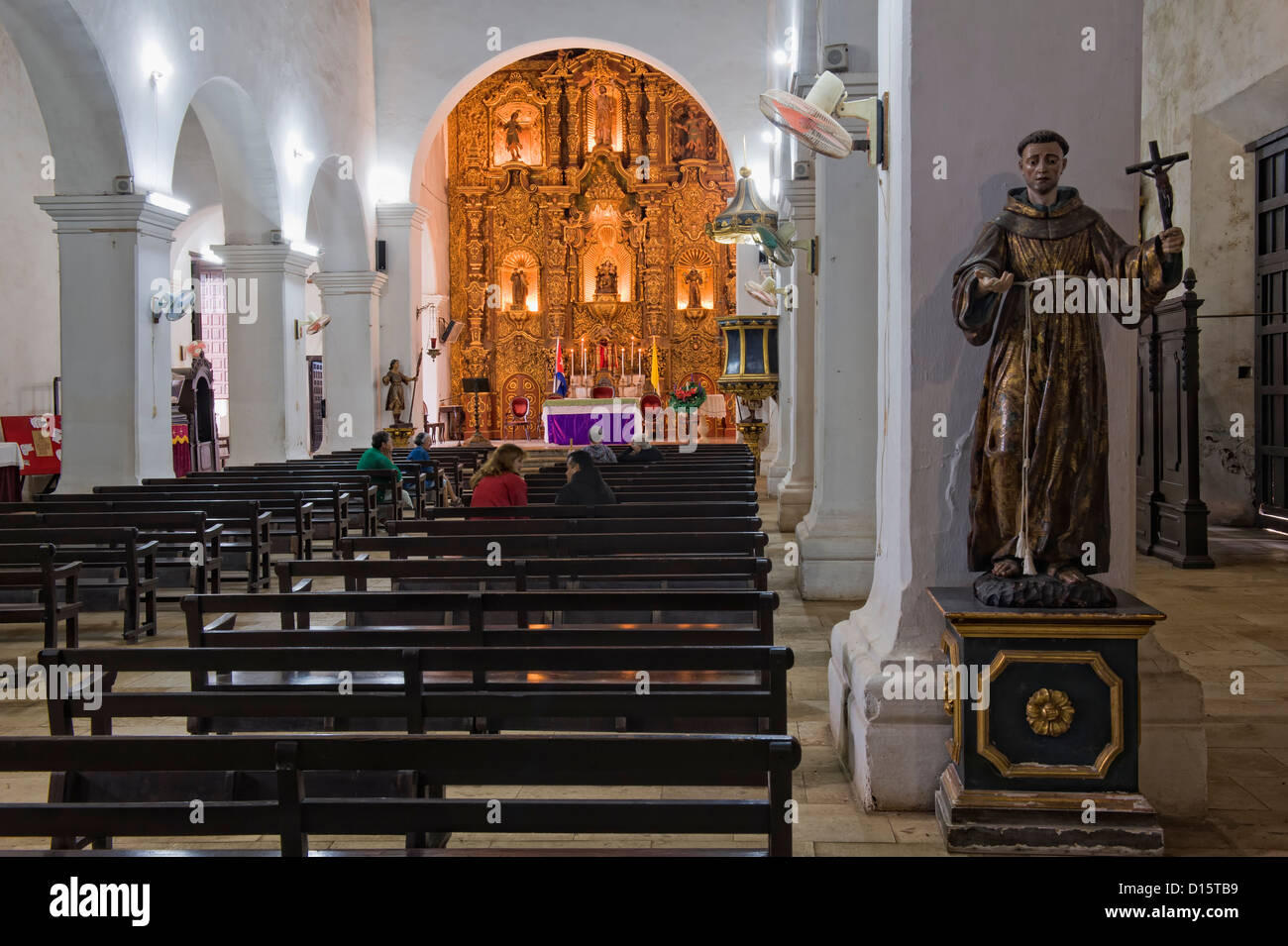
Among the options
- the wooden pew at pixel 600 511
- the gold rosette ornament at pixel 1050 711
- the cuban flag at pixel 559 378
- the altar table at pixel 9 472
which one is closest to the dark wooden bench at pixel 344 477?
the wooden pew at pixel 600 511

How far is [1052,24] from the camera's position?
398 cm

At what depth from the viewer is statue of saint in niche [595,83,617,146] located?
86.0 feet

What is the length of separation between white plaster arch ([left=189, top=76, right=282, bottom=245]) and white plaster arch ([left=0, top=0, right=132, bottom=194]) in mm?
3939

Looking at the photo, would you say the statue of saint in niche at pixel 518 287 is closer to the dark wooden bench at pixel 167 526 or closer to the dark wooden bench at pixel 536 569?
the dark wooden bench at pixel 167 526

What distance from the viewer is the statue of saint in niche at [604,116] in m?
26.2

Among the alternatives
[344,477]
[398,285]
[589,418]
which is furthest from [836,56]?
[589,418]

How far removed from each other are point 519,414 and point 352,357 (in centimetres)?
654

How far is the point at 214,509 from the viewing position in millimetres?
8641

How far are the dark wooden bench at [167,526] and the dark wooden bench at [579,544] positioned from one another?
79.6 inches

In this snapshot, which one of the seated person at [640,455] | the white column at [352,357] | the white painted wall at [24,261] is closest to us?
the seated person at [640,455]

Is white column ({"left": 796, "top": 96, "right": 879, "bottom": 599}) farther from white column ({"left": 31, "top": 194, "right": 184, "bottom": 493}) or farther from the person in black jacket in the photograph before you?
white column ({"left": 31, "top": 194, "right": 184, "bottom": 493})

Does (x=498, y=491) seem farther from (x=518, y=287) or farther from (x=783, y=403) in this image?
(x=518, y=287)

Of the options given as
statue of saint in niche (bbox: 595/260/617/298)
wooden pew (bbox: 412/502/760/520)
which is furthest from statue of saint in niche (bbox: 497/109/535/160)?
wooden pew (bbox: 412/502/760/520)
